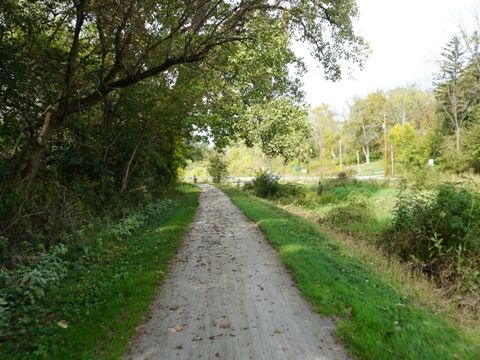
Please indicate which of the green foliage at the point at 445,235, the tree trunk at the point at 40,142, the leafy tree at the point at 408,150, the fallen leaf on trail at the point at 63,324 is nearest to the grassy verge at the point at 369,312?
the green foliage at the point at 445,235

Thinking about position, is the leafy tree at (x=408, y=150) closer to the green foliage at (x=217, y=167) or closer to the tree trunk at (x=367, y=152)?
the tree trunk at (x=367, y=152)

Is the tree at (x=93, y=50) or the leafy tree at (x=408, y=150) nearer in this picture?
the tree at (x=93, y=50)

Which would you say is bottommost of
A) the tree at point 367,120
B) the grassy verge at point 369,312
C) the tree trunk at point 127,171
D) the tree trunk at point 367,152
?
the grassy verge at point 369,312

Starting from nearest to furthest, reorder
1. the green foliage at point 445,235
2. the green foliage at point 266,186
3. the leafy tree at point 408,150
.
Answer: the green foliage at point 445,235 → the green foliage at point 266,186 → the leafy tree at point 408,150

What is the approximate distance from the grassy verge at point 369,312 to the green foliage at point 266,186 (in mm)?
14565

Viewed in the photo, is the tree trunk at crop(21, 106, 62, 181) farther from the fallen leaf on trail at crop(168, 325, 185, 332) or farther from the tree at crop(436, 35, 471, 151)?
the tree at crop(436, 35, 471, 151)

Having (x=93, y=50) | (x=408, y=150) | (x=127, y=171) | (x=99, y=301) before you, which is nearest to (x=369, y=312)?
(x=99, y=301)

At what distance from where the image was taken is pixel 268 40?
925 cm

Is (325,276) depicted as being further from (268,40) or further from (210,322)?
(268,40)

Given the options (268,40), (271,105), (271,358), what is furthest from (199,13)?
(271,105)

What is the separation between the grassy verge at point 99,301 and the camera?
133 inches

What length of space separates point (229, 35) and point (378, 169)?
5398 cm

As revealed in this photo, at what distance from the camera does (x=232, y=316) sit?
424 cm

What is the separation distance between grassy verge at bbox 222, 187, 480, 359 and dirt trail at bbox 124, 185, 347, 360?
0.81ft
